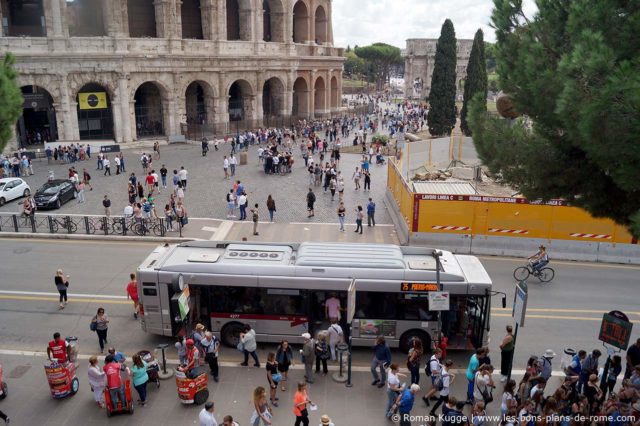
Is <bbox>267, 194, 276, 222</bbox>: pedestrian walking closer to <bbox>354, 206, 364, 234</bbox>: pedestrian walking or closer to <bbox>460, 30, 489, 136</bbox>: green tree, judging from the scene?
<bbox>354, 206, 364, 234</bbox>: pedestrian walking

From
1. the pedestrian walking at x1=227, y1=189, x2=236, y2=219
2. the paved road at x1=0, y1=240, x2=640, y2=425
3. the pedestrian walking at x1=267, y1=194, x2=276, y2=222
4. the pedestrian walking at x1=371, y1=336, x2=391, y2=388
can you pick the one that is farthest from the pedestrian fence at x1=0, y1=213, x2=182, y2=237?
the pedestrian walking at x1=371, y1=336, x2=391, y2=388

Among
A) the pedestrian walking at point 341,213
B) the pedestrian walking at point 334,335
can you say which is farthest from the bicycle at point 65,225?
the pedestrian walking at point 334,335

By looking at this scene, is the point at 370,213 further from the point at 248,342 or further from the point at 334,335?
the point at 248,342

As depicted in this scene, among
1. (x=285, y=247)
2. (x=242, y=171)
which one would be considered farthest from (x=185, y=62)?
(x=285, y=247)

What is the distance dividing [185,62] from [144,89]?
19.2ft

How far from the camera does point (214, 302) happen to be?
1505cm

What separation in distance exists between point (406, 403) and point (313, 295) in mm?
4223

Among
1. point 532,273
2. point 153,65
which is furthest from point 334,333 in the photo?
point 153,65

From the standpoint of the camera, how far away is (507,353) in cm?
1353

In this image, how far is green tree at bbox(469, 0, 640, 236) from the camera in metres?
9.73

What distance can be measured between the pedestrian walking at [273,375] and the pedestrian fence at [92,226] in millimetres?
13460

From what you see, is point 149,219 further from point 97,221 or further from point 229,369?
point 229,369

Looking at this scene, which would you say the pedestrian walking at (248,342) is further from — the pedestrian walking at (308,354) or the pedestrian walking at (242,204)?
the pedestrian walking at (242,204)

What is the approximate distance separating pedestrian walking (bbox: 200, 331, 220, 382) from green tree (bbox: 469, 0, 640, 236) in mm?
8094
